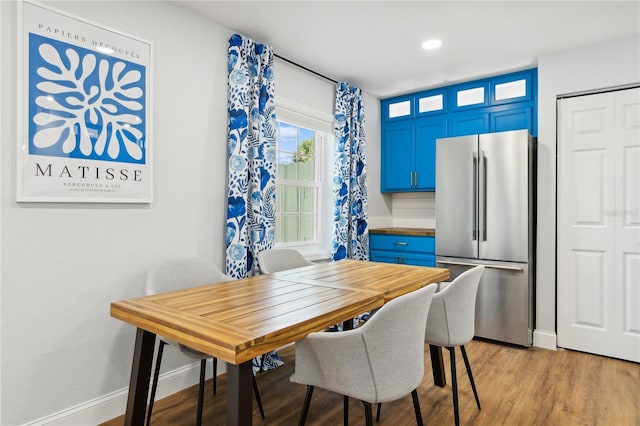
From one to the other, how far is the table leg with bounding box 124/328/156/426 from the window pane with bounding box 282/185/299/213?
2.04 metres

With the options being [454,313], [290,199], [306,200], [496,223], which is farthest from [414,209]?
[454,313]

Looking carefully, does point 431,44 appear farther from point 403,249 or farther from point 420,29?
point 403,249

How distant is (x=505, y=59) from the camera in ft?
11.0

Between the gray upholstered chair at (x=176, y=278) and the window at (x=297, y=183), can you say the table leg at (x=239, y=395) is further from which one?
the window at (x=297, y=183)

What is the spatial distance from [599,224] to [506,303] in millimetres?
979

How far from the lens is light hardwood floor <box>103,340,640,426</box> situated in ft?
7.04

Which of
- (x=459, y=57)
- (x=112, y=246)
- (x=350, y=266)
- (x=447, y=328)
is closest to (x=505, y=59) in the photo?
(x=459, y=57)

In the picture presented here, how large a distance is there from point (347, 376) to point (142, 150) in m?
1.75

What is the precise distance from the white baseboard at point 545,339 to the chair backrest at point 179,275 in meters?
2.74

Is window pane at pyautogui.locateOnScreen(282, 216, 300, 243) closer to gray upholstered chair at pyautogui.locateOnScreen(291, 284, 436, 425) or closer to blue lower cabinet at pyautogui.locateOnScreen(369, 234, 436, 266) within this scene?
blue lower cabinet at pyautogui.locateOnScreen(369, 234, 436, 266)

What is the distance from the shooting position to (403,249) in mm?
4035

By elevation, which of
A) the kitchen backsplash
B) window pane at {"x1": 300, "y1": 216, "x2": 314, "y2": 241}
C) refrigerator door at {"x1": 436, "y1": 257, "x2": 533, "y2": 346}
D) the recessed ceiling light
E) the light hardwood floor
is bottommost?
the light hardwood floor

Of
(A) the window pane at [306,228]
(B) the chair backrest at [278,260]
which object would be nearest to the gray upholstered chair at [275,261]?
(B) the chair backrest at [278,260]

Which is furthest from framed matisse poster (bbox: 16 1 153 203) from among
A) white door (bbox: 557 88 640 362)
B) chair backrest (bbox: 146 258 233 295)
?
white door (bbox: 557 88 640 362)
